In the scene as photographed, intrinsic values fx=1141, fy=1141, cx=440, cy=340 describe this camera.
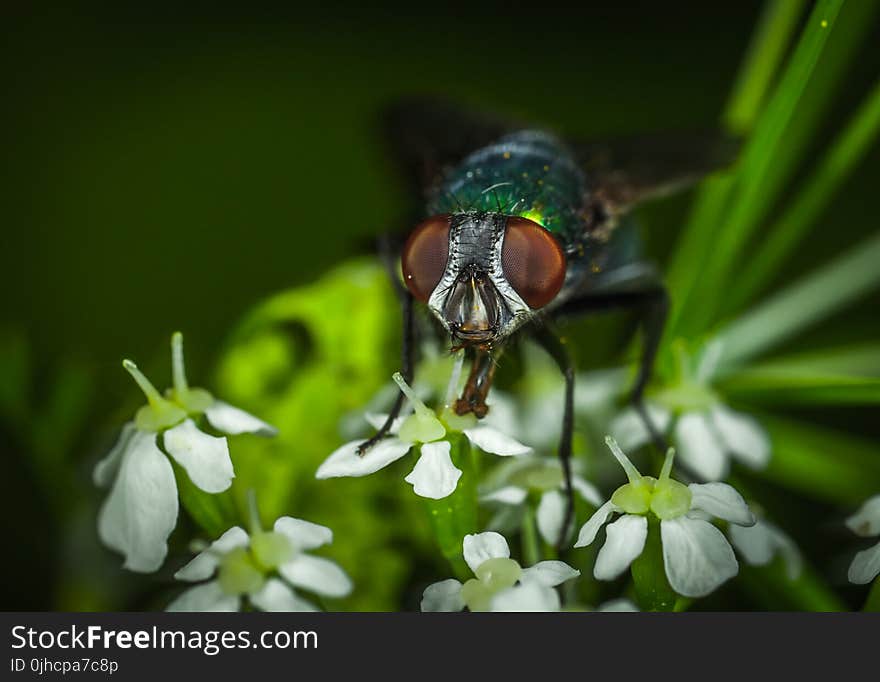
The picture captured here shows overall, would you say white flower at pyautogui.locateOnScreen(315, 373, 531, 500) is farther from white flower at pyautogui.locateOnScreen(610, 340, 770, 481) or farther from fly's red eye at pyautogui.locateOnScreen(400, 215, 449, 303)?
white flower at pyautogui.locateOnScreen(610, 340, 770, 481)

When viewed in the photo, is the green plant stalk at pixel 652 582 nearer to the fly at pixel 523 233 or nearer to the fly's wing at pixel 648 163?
the fly at pixel 523 233

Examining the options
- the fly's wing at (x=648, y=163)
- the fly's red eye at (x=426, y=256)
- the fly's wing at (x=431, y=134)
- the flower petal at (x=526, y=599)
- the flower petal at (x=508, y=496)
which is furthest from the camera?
the fly's wing at (x=431, y=134)

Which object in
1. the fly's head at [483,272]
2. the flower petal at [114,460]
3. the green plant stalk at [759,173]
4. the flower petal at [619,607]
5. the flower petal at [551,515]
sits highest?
the green plant stalk at [759,173]

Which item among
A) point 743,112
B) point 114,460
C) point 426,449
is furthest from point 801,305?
point 114,460

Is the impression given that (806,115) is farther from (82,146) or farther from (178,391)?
(82,146)

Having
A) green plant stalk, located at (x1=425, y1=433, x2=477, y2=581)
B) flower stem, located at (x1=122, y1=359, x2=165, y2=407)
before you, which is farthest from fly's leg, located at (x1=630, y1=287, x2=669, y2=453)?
flower stem, located at (x1=122, y1=359, x2=165, y2=407)

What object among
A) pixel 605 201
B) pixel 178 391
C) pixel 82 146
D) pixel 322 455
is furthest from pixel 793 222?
pixel 82 146

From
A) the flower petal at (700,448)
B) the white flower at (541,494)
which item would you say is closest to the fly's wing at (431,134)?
the flower petal at (700,448)
